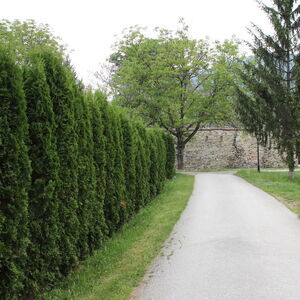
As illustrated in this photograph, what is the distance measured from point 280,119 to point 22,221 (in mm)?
16782

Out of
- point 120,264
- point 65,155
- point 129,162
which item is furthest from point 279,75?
point 65,155

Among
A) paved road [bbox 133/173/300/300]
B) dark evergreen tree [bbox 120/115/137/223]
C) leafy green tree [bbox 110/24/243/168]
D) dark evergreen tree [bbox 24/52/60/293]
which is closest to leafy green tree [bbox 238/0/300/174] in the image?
leafy green tree [bbox 110/24/243/168]

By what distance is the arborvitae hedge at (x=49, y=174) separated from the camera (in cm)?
324

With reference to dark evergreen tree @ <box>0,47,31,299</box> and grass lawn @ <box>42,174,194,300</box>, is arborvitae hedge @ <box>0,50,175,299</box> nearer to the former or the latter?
dark evergreen tree @ <box>0,47,31,299</box>

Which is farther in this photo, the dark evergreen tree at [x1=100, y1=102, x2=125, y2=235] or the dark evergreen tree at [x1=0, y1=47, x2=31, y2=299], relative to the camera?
the dark evergreen tree at [x1=100, y1=102, x2=125, y2=235]

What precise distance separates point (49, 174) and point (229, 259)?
299 cm

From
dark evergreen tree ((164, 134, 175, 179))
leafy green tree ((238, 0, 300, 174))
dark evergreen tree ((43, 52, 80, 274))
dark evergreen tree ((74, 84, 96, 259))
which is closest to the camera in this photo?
dark evergreen tree ((43, 52, 80, 274))

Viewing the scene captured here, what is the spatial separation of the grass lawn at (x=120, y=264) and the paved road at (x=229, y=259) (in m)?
0.20

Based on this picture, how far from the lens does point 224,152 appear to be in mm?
32219

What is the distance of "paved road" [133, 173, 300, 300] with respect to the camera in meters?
3.70

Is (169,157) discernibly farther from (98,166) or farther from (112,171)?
(98,166)

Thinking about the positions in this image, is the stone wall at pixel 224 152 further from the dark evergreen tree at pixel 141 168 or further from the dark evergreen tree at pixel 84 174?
the dark evergreen tree at pixel 84 174

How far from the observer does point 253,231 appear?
6441 mm

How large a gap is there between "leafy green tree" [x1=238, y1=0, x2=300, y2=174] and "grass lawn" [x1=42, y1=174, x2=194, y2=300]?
38.8ft
